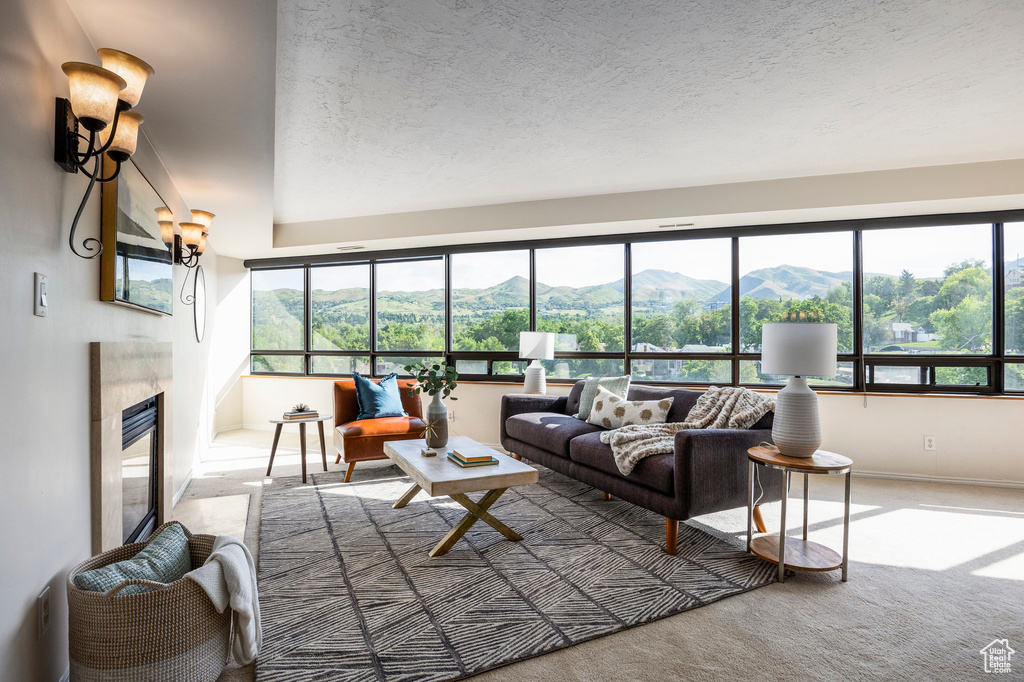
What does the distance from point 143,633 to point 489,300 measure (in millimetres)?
4529

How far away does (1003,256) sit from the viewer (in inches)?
167

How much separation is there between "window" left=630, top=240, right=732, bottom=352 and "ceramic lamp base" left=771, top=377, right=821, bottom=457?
8.14ft

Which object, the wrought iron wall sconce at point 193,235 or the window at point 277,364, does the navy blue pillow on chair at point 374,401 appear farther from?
the window at point 277,364

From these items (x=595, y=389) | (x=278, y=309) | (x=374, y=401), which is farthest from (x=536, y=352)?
(x=278, y=309)

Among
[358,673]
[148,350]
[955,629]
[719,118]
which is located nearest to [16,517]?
[358,673]

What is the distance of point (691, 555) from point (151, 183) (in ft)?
11.8

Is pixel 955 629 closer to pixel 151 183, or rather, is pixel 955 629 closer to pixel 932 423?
pixel 932 423

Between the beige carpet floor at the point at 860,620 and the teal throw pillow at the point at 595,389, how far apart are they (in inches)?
48.2

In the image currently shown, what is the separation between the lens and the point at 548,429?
13.4 feet

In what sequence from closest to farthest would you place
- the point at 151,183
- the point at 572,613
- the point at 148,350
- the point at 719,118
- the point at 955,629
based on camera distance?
the point at 955,629
the point at 572,613
the point at 148,350
the point at 151,183
the point at 719,118

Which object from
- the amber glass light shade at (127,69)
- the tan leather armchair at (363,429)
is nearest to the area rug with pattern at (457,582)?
the tan leather armchair at (363,429)

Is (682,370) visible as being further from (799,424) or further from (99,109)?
(99,109)

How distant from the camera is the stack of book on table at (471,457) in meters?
2.96

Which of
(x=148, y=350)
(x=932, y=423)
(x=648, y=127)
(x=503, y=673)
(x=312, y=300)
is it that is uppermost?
(x=648, y=127)
